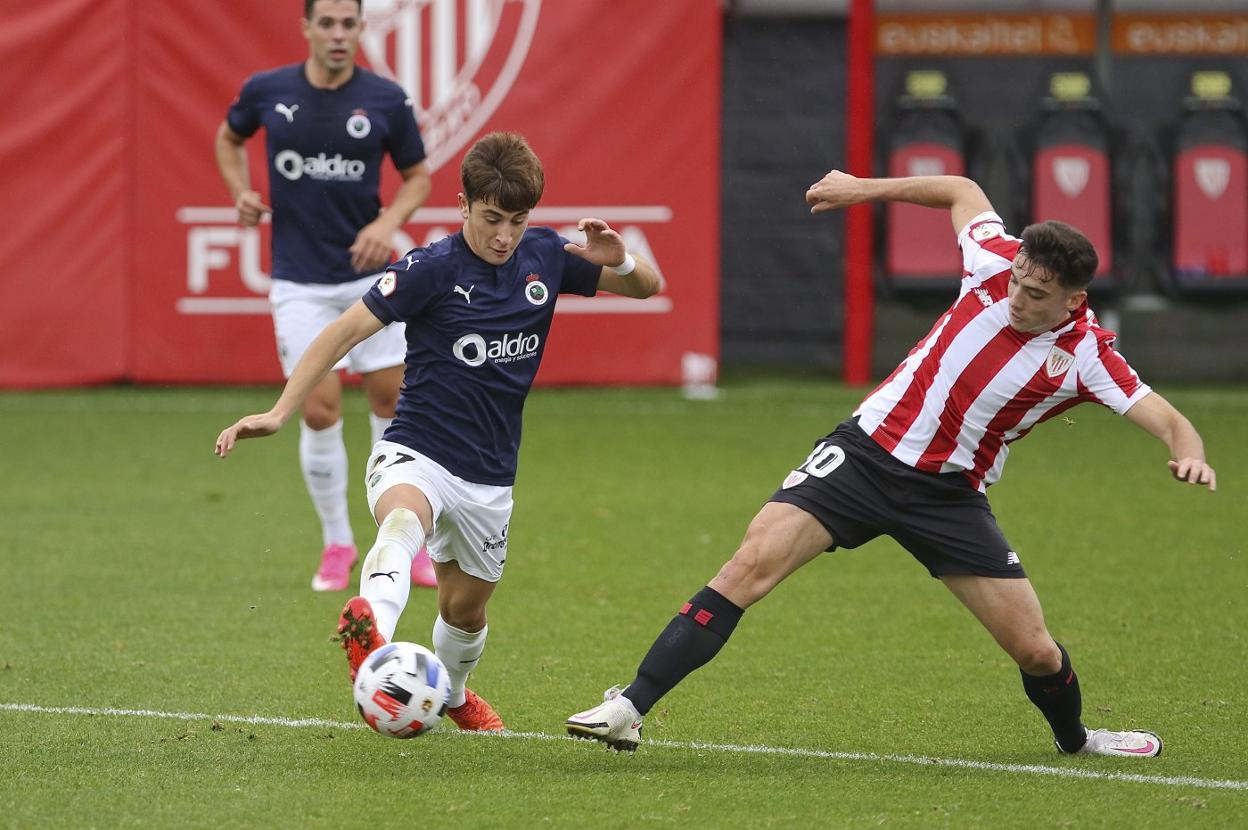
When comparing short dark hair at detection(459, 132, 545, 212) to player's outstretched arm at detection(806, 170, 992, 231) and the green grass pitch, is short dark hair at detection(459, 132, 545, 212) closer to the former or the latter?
player's outstretched arm at detection(806, 170, 992, 231)

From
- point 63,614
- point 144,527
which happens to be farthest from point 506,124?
point 63,614

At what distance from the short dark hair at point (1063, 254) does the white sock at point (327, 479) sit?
3534 millimetres

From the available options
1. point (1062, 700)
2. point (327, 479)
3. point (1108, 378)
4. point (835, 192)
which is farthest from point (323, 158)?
point (1062, 700)

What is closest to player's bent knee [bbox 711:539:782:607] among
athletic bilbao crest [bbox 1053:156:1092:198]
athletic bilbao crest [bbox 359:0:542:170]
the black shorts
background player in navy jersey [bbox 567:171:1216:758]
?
background player in navy jersey [bbox 567:171:1216:758]

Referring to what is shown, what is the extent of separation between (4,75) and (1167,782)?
398 inches

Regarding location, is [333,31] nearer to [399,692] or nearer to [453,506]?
[453,506]

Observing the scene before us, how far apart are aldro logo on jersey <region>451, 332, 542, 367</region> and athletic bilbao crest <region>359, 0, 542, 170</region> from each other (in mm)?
7607

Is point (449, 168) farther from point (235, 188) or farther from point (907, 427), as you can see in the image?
point (907, 427)

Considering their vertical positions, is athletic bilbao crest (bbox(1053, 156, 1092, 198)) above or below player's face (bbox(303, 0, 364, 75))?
below

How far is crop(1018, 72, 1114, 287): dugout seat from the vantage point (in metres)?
13.5

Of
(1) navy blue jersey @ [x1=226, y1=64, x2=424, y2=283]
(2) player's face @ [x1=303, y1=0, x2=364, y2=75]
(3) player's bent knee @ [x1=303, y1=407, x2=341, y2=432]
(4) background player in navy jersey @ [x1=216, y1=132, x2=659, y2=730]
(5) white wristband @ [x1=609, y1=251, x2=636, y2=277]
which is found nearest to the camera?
(4) background player in navy jersey @ [x1=216, y1=132, x2=659, y2=730]

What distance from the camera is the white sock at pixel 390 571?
173 inches

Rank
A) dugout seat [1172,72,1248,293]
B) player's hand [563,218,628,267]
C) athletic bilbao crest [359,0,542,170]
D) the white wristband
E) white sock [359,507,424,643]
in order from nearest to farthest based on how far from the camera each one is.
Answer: white sock [359,507,424,643] < player's hand [563,218,628,267] < the white wristband < athletic bilbao crest [359,0,542,170] < dugout seat [1172,72,1248,293]

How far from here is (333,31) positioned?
23.7 ft
